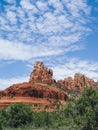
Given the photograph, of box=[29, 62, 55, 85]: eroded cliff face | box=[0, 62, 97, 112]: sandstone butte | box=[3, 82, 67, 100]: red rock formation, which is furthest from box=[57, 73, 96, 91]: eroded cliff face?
box=[3, 82, 67, 100]: red rock formation

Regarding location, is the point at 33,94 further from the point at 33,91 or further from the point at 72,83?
the point at 72,83

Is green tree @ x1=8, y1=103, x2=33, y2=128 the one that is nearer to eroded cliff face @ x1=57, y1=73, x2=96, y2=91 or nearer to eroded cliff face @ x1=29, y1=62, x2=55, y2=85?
eroded cliff face @ x1=29, y1=62, x2=55, y2=85

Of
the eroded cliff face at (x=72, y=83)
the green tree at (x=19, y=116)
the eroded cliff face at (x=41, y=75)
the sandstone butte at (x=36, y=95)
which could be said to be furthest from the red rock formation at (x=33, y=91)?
the green tree at (x=19, y=116)

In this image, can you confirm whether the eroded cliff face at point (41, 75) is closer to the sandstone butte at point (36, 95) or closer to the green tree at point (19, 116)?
the sandstone butte at point (36, 95)

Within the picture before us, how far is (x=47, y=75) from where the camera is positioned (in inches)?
6521

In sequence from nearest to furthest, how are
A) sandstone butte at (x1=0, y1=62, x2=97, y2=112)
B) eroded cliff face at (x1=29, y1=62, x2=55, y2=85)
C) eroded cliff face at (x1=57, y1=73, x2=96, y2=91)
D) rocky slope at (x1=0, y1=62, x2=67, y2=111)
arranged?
sandstone butte at (x1=0, y1=62, x2=97, y2=112)
rocky slope at (x1=0, y1=62, x2=67, y2=111)
eroded cliff face at (x1=29, y1=62, x2=55, y2=85)
eroded cliff face at (x1=57, y1=73, x2=96, y2=91)

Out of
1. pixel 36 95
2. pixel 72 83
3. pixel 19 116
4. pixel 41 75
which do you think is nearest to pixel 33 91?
pixel 36 95

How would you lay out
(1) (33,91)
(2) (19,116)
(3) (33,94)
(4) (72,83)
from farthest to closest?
(4) (72,83) → (3) (33,94) → (1) (33,91) → (2) (19,116)

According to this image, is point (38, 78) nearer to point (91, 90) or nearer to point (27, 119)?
point (27, 119)

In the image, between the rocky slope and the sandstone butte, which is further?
the rocky slope

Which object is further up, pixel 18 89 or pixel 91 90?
pixel 18 89

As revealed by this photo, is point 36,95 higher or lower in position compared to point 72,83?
lower

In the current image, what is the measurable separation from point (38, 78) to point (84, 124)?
399ft

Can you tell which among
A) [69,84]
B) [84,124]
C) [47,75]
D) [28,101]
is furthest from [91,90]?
[69,84]
